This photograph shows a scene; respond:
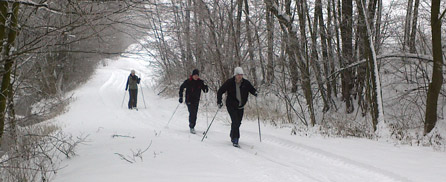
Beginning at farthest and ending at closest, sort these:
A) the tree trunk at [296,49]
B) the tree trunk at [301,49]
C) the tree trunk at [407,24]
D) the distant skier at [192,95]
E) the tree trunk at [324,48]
A: the tree trunk at [324,48] → the tree trunk at [407,24] → the tree trunk at [296,49] → the tree trunk at [301,49] → the distant skier at [192,95]

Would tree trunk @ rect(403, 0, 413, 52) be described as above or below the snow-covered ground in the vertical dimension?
above

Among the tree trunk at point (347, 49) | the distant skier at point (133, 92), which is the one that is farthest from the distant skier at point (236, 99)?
the distant skier at point (133, 92)

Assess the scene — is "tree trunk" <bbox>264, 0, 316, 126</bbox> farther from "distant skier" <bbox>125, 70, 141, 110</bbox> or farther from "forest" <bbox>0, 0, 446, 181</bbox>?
"distant skier" <bbox>125, 70, 141, 110</bbox>

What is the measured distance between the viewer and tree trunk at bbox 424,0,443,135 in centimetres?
870

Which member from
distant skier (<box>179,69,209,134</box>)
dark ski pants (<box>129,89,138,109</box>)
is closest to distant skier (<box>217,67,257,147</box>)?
distant skier (<box>179,69,209,134</box>)

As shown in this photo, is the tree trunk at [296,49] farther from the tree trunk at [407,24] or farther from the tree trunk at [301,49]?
the tree trunk at [407,24]

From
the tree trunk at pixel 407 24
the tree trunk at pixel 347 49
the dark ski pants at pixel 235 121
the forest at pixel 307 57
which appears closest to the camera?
the forest at pixel 307 57

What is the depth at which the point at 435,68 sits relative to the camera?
29.3 ft

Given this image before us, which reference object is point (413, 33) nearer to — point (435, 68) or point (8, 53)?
point (435, 68)

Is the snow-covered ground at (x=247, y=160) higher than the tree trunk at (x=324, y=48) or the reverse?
the reverse

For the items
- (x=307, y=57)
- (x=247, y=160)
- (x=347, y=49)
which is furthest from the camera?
(x=347, y=49)

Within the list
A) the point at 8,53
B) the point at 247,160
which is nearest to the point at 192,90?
the point at 247,160

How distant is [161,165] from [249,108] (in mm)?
8350

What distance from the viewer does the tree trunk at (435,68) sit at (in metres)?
8.70
